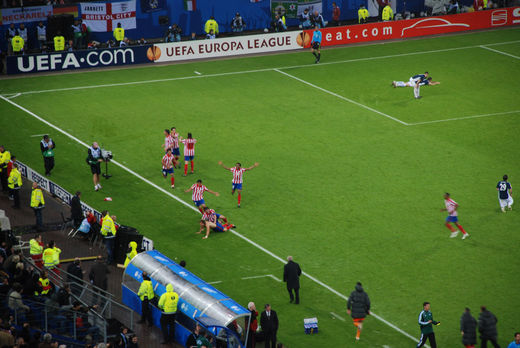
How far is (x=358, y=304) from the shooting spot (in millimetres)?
24156

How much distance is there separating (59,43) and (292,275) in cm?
3304

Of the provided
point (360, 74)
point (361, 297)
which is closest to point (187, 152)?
point (361, 297)

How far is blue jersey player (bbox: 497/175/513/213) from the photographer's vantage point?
32.4m

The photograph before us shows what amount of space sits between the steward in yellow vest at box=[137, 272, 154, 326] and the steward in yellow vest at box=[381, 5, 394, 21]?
134 ft

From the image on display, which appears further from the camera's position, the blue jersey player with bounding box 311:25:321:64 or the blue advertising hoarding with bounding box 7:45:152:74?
the blue jersey player with bounding box 311:25:321:64

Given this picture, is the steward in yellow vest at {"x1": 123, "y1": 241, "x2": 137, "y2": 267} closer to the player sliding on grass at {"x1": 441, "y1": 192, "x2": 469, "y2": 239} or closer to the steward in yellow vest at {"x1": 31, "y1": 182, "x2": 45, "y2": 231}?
the steward in yellow vest at {"x1": 31, "y1": 182, "x2": 45, "y2": 231}

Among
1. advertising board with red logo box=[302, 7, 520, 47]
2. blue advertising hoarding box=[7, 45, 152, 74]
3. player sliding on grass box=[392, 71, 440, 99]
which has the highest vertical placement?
advertising board with red logo box=[302, 7, 520, 47]

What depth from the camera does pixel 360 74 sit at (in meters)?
52.1

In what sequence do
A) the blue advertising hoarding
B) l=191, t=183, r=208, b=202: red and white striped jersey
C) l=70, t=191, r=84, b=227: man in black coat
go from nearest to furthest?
l=70, t=191, r=84, b=227: man in black coat → l=191, t=183, r=208, b=202: red and white striped jersey → the blue advertising hoarding

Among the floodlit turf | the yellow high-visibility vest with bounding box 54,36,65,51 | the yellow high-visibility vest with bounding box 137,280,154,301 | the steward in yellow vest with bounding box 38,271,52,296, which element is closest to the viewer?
the steward in yellow vest with bounding box 38,271,52,296

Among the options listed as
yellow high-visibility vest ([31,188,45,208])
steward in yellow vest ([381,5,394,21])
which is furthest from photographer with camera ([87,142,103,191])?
steward in yellow vest ([381,5,394,21])

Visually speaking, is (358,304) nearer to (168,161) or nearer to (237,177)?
(237,177)

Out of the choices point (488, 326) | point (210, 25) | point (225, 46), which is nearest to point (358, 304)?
point (488, 326)

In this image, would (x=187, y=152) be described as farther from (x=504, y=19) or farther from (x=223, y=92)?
(x=504, y=19)
